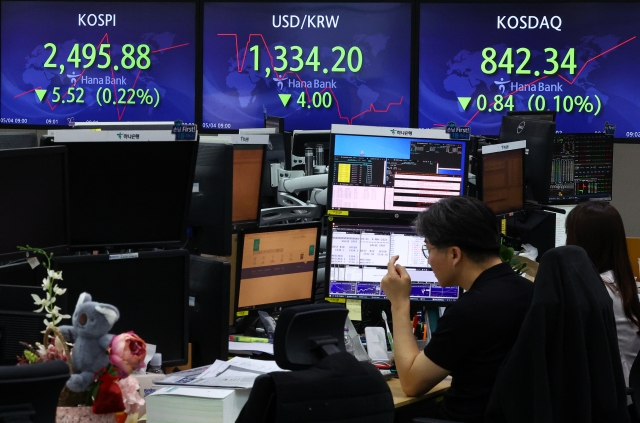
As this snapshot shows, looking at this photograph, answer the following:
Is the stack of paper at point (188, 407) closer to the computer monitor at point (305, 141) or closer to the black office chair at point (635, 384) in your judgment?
the black office chair at point (635, 384)

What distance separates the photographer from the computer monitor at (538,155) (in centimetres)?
455

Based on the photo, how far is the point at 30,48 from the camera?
7496mm

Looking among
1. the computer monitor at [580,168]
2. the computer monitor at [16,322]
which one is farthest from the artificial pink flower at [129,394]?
the computer monitor at [580,168]

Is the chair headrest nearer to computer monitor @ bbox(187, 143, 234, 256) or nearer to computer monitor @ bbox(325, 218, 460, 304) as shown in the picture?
computer monitor @ bbox(187, 143, 234, 256)

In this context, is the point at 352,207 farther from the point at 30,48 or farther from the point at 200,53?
the point at 30,48

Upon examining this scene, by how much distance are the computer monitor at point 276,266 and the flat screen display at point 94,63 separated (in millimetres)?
4368

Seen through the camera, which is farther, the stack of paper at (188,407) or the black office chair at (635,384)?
the black office chair at (635,384)

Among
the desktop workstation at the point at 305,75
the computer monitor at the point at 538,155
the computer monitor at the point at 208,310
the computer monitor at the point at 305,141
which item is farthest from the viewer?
the desktop workstation at the point at 305,75

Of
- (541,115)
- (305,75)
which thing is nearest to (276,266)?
(541,115)

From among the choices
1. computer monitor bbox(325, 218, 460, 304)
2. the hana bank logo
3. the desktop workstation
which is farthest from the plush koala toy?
the desktop workstation

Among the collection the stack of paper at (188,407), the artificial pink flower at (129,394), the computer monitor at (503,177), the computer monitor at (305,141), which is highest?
the computer monitor at (305,141)

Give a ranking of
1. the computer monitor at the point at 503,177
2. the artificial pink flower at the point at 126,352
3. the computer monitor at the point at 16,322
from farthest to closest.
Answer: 1. the computer monitor at the point at 503,177
2. the computer monitor at the point at 16,322
3. the artificial pink flower at the point at 126,352

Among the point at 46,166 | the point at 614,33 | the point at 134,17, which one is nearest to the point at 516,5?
the point at 614,33

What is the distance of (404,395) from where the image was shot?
8.66 ft
